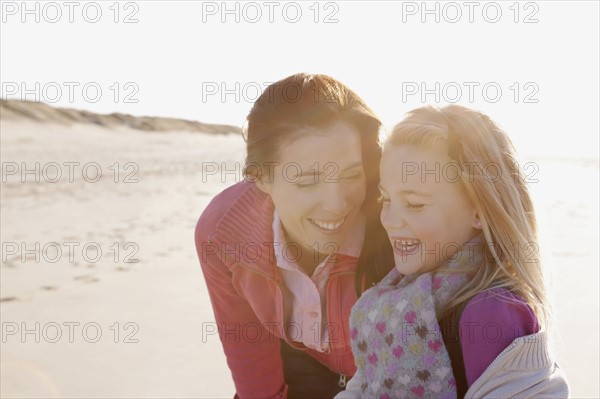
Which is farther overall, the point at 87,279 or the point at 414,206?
the point at 87,279

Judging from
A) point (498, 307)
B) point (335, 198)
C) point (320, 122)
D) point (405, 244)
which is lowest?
point (498, 307)

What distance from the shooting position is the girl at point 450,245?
6.39 feet

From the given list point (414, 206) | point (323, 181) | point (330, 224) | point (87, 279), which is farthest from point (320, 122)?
point (87, 279)

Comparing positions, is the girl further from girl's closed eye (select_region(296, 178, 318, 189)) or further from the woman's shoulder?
the woman's shoulder

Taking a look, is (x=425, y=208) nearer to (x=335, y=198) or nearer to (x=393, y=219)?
(x=393, y=219)

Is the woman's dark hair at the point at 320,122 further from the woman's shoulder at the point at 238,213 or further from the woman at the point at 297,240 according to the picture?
the woman's shoulder at the point at 238,213

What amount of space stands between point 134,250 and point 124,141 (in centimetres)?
2092

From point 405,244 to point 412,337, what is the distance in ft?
0.91

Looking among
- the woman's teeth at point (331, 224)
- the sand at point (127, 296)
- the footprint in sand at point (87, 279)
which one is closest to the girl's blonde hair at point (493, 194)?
the sand at point (127, 296)

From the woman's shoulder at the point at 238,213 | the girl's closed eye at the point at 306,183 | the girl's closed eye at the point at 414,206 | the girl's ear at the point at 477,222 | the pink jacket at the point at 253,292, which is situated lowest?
the pink jacket at the point at 253,292

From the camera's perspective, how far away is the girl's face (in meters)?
1.99

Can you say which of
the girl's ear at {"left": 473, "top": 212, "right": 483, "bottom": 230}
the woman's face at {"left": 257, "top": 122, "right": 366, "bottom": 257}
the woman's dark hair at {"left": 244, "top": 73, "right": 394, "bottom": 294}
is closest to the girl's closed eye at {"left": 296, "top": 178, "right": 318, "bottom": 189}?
the woman's face at {"left": 257, "top": 122, "right": 366, "bottom": 257}

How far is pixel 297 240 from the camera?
2600 millimetres

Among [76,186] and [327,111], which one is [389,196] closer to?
[327,111]
